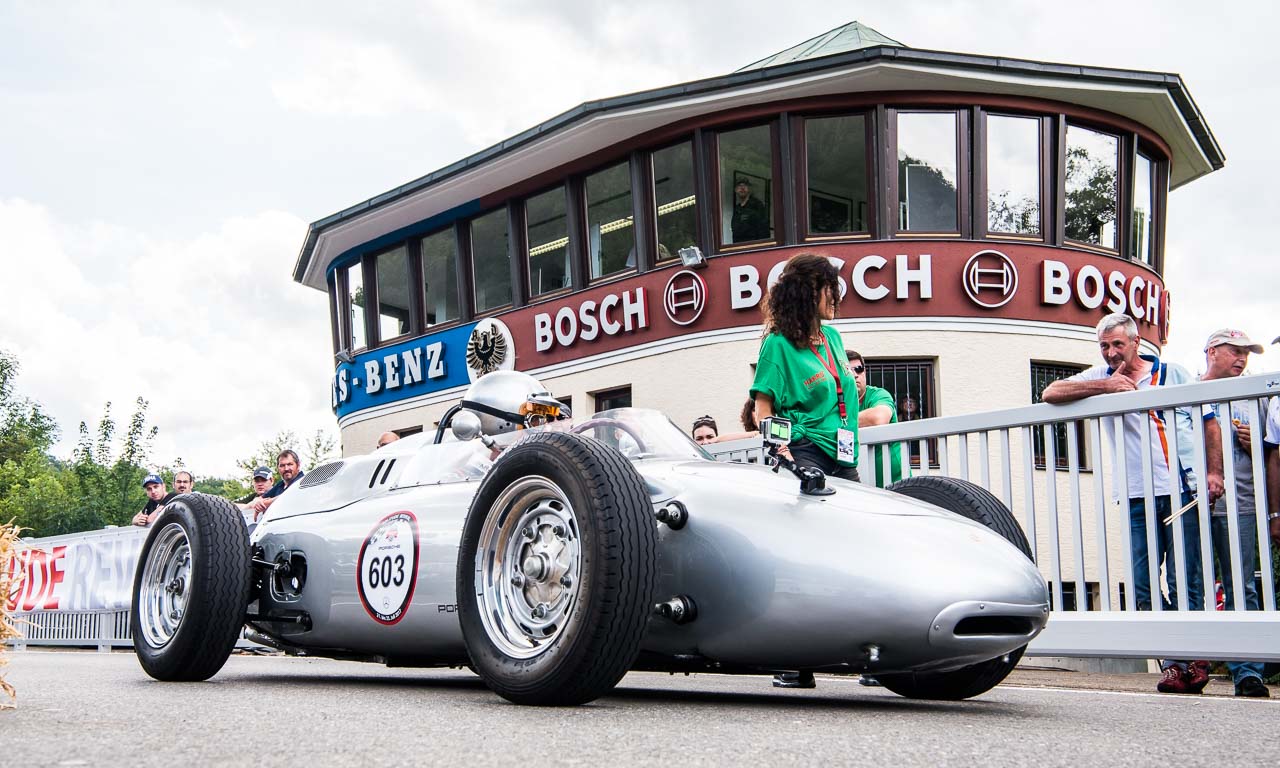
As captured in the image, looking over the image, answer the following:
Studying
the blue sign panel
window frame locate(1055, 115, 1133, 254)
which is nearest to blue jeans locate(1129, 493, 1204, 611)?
window frame locate(1055, 115, 1133, 254)

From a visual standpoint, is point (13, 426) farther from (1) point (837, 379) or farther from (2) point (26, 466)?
(1) point (837, 379)

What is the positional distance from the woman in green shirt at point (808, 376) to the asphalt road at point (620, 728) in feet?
3.33

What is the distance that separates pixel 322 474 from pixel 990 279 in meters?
13.6

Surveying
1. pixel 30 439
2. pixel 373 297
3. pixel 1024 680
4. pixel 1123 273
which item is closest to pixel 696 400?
pixel 1123 273

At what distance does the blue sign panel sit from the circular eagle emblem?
0.99 feet

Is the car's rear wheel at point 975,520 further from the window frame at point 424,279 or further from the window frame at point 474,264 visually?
the window frame at point 424,279

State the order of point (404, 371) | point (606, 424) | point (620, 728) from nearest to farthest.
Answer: point (620, 728), point (606, 424), point (404, 371)

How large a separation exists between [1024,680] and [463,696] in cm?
385

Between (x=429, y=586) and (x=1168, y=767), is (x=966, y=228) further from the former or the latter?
(x=1168, y=767)

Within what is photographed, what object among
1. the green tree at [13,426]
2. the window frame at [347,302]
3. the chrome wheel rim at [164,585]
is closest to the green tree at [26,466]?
the green tree at [13,426]

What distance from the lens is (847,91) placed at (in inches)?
734

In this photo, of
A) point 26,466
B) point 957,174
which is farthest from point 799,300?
point 26,466

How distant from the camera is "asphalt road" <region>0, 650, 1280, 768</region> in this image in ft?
10.2

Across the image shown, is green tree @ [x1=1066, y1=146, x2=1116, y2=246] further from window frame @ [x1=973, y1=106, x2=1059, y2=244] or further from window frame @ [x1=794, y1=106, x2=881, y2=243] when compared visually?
window frame @ [x1=794, y1=106, x2=881, y2=243]
